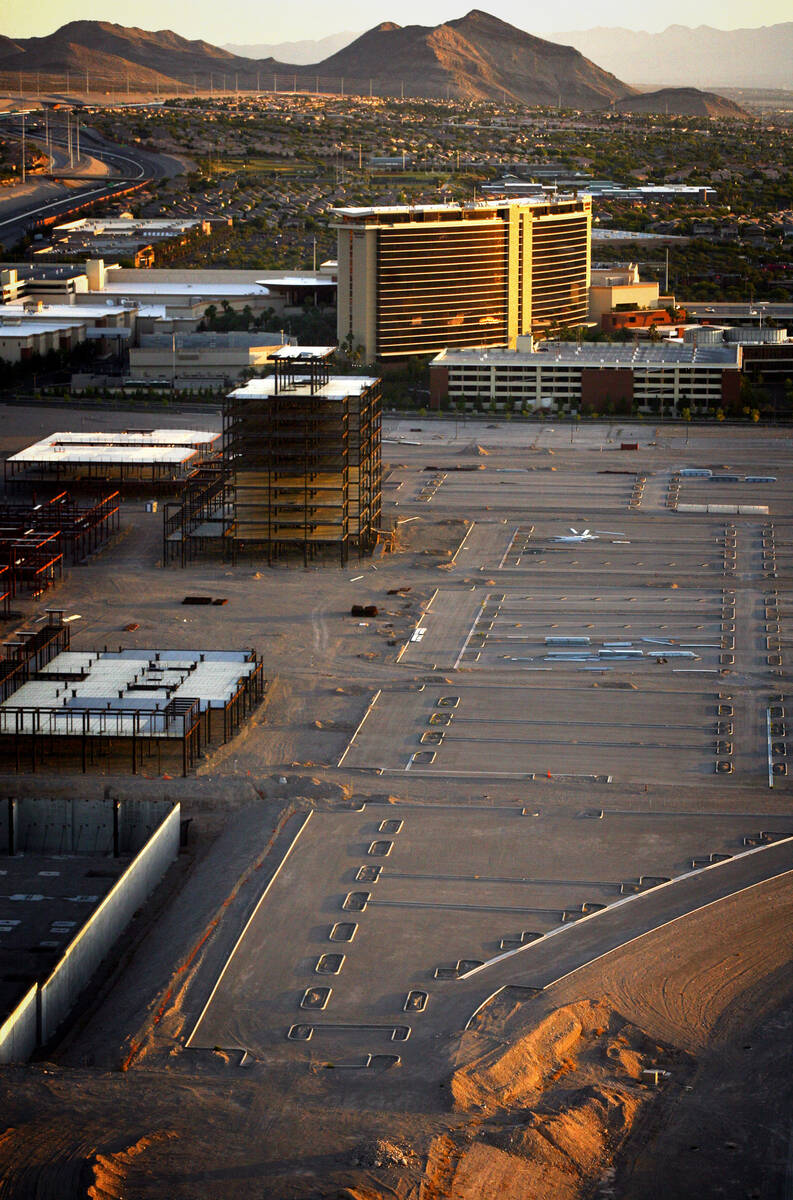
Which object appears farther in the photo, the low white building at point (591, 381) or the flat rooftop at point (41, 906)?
the low white building at point (591, 381)

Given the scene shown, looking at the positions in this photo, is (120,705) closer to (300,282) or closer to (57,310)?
(57,310)

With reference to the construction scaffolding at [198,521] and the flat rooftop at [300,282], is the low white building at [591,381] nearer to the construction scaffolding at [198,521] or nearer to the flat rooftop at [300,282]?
the construction scaffolding at [198,521]

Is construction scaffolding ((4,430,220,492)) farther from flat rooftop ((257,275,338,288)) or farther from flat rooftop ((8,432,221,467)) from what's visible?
flat rooftop ((257,275,338,288))

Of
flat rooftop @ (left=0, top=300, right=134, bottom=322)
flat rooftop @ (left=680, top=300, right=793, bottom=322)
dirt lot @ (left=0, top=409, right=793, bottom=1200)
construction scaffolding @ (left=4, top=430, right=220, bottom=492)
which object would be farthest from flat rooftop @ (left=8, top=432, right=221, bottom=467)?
flat rooftop @ (left=680, top=300, right=793, bottom=322)

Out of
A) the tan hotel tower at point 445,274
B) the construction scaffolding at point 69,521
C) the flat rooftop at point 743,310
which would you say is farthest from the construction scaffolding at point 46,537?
the flat rooftop at point 743,310

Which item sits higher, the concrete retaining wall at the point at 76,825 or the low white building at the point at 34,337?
the low white building at the point at 34,337

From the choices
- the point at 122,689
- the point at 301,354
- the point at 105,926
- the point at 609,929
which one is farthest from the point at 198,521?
the point at 609,929
